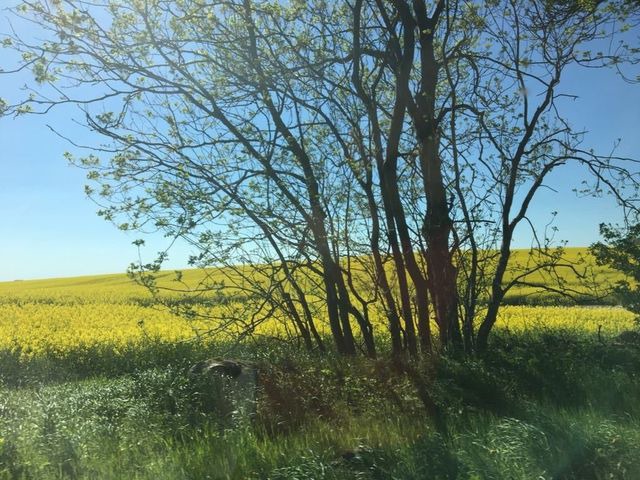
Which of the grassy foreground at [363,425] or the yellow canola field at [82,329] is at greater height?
the yellow canola field at [82,329]

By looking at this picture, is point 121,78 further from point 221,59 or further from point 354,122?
point 354,122

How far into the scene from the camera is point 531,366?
688cm

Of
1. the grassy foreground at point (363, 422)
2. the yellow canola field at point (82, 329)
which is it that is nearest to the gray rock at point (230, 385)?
the grassy foreground at point (363, 422)

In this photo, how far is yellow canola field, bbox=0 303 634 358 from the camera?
13875 mm

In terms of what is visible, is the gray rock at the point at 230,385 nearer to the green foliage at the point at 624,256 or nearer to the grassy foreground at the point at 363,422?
the grassy foreground at the point at 363,422

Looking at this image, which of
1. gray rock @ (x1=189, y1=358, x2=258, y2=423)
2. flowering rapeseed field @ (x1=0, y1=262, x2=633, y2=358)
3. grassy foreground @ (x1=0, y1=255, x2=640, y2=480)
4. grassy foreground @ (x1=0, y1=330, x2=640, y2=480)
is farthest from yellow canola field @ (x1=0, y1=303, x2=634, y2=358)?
grassy foreground @ (x1=0, y1=330, x2=640, y2=480)

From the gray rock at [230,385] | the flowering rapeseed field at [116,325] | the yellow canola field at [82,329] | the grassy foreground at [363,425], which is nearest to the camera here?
the grassy foreground at [363,425]

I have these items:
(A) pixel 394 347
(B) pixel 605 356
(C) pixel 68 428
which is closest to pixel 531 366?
(B) pixel 605 356

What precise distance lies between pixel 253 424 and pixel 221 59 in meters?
4.95

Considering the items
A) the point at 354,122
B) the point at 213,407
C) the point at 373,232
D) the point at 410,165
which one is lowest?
the point at 213,407

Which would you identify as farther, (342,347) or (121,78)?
(342,347)

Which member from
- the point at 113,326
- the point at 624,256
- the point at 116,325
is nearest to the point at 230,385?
the point at 624,256

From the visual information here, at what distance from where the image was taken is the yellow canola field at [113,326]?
1388 cm

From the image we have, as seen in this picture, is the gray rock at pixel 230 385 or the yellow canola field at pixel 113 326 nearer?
the gray rock at pixel 230 385
